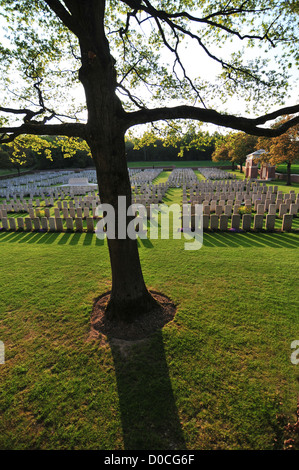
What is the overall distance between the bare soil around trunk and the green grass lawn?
0.14 meters

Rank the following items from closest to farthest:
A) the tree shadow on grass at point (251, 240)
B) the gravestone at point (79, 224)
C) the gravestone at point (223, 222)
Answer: the tree shadow on grass at point (251, 240) → the gravestone at point (223, 222) → the gravestone at point (79, 224)

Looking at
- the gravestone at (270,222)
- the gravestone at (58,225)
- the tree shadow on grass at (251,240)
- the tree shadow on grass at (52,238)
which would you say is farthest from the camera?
the gravestone at (58,225)

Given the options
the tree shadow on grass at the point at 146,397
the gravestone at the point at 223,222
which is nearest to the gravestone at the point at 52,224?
the gravestone at the point at 223,222

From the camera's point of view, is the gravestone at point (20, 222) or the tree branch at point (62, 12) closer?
the tree branch at point (62, 12)

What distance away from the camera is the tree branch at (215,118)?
2.98 m

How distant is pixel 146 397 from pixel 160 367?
436 mm

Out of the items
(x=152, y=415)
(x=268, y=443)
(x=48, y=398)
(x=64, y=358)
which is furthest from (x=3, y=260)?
(x=268, y=443)

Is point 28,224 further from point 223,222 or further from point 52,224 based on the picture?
point 223,222

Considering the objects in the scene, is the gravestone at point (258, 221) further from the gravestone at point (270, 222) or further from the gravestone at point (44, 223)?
the gravestone at point (44, 223)

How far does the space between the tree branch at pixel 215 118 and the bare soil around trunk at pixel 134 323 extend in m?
3.09

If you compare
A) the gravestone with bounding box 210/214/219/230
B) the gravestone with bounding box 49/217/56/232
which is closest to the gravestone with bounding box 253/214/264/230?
the gravestone with bounding box 210/214/219/230

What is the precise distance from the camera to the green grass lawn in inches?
90.0

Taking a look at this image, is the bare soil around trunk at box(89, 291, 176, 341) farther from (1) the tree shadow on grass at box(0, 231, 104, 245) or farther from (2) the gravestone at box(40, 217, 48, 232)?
(2) the gravestone at box(40, 217, 48, 232)

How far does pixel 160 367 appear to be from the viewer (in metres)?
2.97
